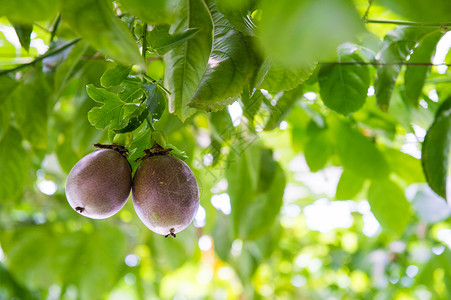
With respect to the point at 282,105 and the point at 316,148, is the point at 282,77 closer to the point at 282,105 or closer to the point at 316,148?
the point at 282,105

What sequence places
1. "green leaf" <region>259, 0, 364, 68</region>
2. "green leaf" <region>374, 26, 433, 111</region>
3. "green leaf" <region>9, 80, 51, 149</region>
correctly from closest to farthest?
"green leaf" <region>259, 0, 364, 68</region>
"green leaf" <region>374, 26, 433, 111</region>
"green leaf" <region>9, 80, 51, 149</region>

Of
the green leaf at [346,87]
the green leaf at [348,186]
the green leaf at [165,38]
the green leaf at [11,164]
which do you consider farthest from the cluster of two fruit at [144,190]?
the green leaf at [348,186]

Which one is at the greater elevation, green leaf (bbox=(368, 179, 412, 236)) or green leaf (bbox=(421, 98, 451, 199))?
green leaf (bbox=(421, 98, 451, 199))

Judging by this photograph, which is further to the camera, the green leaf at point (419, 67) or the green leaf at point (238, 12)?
the green leaf at point (419, 67)

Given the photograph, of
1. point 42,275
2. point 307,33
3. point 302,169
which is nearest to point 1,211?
point 42,275

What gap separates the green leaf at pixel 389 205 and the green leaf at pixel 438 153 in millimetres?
369

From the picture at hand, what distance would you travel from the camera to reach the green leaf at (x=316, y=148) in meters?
1.02

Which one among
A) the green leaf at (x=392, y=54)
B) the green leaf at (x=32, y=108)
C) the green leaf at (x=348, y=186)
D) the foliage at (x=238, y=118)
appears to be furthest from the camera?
the green leaf at (x=348, y=186)

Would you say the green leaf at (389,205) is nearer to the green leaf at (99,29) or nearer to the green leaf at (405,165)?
the green leaf at (405,165)

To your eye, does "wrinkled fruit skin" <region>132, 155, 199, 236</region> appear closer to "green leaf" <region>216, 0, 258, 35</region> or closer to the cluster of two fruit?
the cluster of two fruit

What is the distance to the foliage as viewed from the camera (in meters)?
0.32

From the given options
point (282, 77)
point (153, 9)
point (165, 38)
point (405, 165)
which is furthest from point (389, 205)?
point (153, 9)

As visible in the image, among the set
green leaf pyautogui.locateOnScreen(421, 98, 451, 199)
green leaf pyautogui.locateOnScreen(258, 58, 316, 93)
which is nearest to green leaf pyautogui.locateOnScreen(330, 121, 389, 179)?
green leaf pyautogui.locateOnScreen(421, 98, 451, 199)

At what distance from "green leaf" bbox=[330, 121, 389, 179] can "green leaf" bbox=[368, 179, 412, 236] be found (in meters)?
0.08
